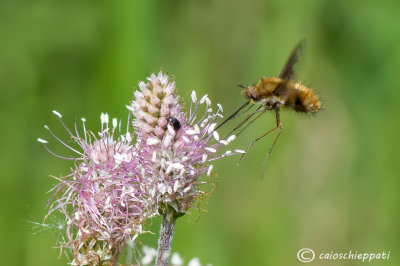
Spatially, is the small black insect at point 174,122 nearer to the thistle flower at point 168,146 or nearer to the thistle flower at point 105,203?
the thistle flower at point 168,146

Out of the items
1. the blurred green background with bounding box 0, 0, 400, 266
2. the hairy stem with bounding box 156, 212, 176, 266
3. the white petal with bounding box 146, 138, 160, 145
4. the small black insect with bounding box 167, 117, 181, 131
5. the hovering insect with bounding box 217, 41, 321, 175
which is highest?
the blurred green background with bounding box 0, 0, 400, 266

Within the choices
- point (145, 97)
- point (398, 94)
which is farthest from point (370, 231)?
point (145, 97)

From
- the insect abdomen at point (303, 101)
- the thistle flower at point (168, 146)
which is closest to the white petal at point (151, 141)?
the thistle flower at point (168, 146)

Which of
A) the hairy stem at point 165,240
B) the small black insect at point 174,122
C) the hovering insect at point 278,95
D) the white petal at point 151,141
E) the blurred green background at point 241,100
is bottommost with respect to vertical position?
the hairy stem at point 165,240

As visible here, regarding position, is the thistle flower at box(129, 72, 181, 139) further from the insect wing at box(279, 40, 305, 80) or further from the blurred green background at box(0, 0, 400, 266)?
the blurred green background at box(0, 0, 400, 266)

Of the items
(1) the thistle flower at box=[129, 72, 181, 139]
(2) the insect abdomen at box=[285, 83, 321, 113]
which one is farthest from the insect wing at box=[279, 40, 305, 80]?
(1) the thistle flower at box=[129, 72, 181, 139]

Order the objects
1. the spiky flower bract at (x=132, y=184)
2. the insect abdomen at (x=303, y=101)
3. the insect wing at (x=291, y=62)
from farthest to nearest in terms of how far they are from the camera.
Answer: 1. the insect abdomen at (x=303, y=101)
2. the insect wing at (x=291, y=62)
3. the spiky flower bract at (x=132, y=184)

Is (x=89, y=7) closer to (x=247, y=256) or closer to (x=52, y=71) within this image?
(x=52, y=71)
